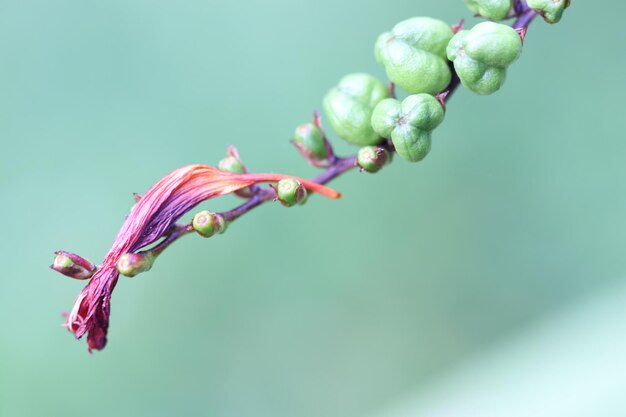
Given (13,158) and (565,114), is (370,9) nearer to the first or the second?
(565,114)

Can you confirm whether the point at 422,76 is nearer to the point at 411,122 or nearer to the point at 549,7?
the point at 411,122

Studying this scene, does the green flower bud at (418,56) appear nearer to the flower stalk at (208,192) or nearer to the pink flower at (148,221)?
the flower stalk at (208,192)

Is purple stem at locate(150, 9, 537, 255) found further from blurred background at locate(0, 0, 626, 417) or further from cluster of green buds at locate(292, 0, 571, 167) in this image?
blurred background at locate(0, 0, 626, 417)

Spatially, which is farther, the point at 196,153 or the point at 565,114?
the point at 196,153

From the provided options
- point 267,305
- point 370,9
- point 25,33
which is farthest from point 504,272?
point 25,33

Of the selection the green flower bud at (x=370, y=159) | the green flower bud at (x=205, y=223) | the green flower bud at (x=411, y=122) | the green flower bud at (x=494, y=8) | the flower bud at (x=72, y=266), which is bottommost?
A: the flower bud at (x=72, y=266)

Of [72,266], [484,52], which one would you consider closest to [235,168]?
[72,266]

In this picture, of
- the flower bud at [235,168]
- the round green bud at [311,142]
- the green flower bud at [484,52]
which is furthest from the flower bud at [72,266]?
the green flower bud at [484,52]
